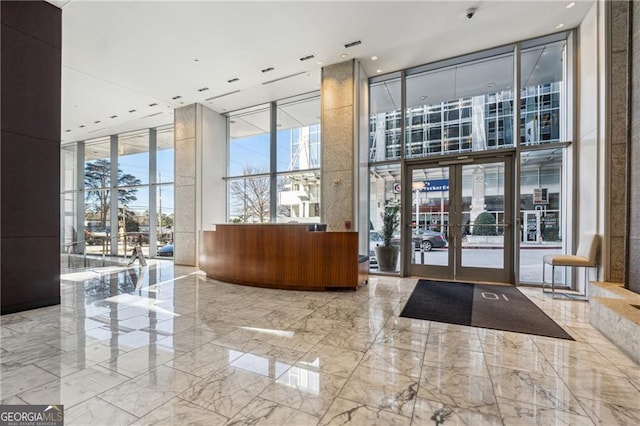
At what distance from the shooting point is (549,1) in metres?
4.37

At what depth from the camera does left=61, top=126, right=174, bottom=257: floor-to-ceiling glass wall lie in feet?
32.4

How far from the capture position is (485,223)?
579 centimetres

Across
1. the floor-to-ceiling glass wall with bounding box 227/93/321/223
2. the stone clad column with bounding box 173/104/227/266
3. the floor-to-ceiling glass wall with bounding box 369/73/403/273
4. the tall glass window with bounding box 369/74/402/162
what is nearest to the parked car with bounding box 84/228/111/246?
the stone clad column with bounding box 173/104/227/266

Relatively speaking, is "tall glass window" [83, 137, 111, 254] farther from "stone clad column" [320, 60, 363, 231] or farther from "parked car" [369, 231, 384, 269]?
"parked car" [369, 231, 384, 269]

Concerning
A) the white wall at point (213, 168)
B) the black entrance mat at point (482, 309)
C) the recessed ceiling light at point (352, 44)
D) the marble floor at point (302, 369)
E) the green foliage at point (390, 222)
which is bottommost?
the black entrance mat at point (482, 309)

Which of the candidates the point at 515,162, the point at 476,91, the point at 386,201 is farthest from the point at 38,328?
the point at 476,91

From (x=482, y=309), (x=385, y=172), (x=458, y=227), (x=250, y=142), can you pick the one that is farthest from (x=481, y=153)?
(x=250, y=142)

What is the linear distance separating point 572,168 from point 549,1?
280 centimetres

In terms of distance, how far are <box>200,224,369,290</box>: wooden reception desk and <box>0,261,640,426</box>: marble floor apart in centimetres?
103

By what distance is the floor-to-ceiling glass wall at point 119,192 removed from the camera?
32.4 feet

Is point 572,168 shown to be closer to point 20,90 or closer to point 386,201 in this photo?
point 386,201

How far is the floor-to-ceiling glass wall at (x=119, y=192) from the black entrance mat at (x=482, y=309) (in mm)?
8474

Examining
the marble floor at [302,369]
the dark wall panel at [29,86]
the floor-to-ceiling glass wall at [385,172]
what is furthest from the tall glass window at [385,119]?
the dark wall panel at [29,86]

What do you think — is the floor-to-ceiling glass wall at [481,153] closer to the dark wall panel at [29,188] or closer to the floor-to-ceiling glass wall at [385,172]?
the floor-to-ceiling glass wall at [385,172]
